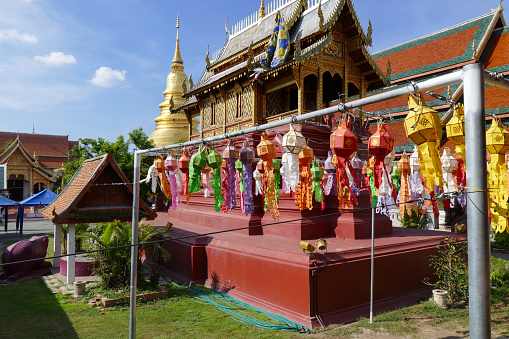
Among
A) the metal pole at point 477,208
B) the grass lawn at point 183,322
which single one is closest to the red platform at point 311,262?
the grass lawn at point 183,322

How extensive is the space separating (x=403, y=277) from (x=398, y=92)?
273 inches

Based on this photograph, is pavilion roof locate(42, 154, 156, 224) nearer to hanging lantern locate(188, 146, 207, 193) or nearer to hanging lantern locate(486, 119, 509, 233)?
hanging lantern locate(188, 146, 207, 193)

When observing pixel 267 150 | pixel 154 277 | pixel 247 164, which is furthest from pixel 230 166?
pixel 154 277

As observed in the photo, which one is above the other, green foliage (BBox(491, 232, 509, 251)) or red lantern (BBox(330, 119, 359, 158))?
red lantern (BBox(330, 119, 359, 158))

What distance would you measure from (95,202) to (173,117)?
2114 cm

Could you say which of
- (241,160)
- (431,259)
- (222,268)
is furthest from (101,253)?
(431,259)

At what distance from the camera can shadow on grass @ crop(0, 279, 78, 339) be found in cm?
796

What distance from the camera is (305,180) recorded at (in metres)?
7.87

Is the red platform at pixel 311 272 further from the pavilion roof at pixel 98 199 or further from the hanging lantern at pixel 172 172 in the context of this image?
the pavilion roof at pixel 98 199

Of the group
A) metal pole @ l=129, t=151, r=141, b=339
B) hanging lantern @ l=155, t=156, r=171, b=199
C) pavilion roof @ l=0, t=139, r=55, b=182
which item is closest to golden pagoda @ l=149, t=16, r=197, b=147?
pavilion roof @ l=0, t=139, r=55, b=182

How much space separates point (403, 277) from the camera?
959 cm

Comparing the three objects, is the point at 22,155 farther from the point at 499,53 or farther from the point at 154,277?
the point at 499,53

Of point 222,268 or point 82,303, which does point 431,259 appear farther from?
point 82,303

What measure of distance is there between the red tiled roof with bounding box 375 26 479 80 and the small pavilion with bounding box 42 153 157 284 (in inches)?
799
